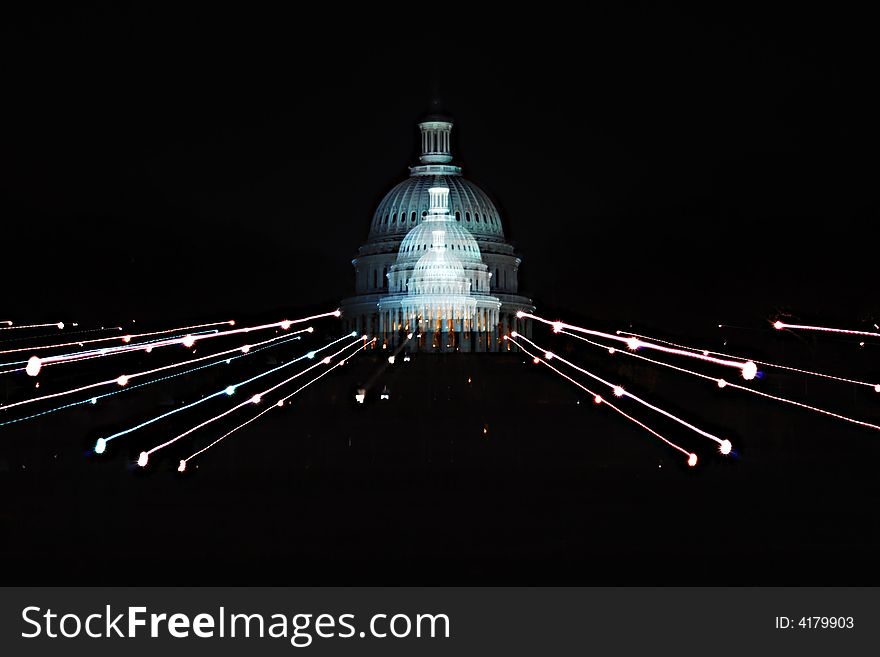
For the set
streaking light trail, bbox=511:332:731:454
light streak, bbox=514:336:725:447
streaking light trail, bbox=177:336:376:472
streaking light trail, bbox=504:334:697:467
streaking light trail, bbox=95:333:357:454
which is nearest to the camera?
streaking light trail, bbox=511:332:731:454

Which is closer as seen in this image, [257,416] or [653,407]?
[257,416]

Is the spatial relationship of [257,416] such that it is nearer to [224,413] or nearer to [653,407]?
[224,413]

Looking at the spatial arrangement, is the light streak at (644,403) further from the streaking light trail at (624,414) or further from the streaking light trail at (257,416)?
the streaking light trail at (257,416)

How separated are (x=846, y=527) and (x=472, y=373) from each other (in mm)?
79653

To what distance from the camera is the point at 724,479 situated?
244 feet

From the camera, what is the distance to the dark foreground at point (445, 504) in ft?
187

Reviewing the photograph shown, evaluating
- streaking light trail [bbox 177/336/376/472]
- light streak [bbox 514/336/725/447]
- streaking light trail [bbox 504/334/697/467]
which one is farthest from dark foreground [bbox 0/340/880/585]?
light streak [bbox 514/336/725/447]

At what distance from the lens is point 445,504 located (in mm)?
69250

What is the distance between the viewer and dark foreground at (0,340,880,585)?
57.0m

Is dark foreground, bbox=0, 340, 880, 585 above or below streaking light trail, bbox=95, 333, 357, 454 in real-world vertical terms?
below

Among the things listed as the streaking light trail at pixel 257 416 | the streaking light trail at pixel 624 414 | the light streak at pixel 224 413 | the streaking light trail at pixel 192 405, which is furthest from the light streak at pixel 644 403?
the streaking light trail at pixel 192 405

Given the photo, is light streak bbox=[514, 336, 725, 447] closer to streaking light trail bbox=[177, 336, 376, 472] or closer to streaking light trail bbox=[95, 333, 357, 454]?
streaking light trail bbox=[177, 336, 376, 472]

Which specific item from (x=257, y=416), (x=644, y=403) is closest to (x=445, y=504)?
(x=257, y=416)

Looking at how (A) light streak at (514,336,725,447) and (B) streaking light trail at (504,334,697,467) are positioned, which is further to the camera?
(A) light streak at (514,336,725,447)
